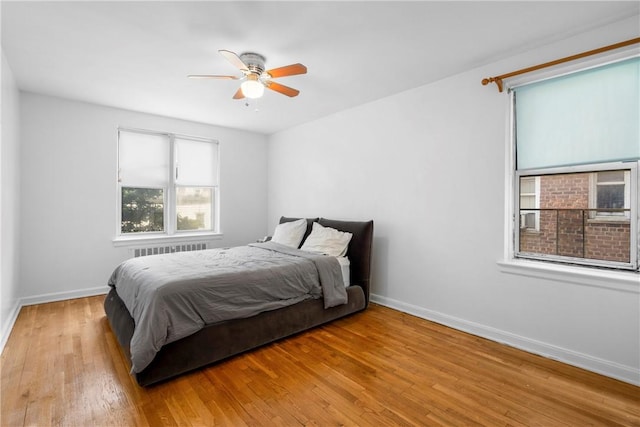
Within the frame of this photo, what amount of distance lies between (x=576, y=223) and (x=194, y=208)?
497 cm

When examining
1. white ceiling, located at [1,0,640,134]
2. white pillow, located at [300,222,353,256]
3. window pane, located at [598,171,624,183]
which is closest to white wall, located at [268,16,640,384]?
white ceiling, located at [1,0,640,134]

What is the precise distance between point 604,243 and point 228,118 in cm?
464

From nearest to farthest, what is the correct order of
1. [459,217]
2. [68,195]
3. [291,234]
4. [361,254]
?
[459,217] → [361,254] → [68,195] → [291,234]

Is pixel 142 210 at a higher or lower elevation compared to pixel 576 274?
higher

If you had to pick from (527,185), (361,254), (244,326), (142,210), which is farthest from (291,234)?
(527,185)

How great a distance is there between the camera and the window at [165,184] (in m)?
4.43

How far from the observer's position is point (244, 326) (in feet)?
8.36

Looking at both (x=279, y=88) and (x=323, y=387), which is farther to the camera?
(x=279, y=88)

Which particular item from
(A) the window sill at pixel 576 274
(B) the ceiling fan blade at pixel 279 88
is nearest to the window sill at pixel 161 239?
(B) the ceiling fan blade at pixel 279 88

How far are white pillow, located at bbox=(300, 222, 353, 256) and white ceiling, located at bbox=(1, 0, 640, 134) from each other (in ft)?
5.60

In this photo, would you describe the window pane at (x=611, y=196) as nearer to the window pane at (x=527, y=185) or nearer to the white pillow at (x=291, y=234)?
the window pane at (x=527, y=185)

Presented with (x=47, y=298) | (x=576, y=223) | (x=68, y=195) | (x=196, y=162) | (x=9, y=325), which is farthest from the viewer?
(x=196, y=162)

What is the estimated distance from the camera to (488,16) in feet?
7.11

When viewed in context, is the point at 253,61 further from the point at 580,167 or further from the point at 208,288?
the point at 580,167
